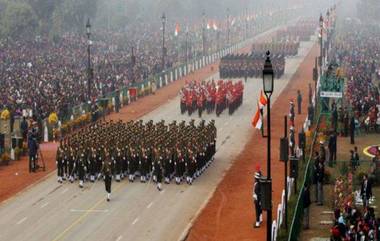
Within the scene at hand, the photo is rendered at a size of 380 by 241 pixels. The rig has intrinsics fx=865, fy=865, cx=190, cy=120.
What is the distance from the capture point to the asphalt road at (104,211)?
85.9 ft

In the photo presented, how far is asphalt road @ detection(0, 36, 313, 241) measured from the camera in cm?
2617

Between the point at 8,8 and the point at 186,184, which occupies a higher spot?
the point at 8,8

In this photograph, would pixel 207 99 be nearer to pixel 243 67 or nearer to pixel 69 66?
pixel 243 67

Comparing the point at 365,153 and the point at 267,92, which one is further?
the point at 365,153

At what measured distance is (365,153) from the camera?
127ft

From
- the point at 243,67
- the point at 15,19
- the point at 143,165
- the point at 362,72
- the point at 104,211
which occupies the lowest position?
the point at 104,211

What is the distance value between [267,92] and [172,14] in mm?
151879

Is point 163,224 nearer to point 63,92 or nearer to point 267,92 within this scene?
point 267,92

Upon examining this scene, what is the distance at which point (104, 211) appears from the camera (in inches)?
1133

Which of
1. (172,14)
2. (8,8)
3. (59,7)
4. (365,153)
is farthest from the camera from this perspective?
(172,14)

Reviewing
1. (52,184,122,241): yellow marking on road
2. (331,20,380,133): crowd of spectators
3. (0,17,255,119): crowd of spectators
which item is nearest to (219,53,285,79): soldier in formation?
(0,17,255,119): crowd of spectators

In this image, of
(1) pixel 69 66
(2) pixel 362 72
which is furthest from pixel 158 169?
(1) pixel 69 66

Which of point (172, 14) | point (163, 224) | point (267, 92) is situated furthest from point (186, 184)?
point (172, 14)

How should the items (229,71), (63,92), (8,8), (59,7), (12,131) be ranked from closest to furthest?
(12,131) → (63,92) → (229,71) → (8,8) → (59,7)
